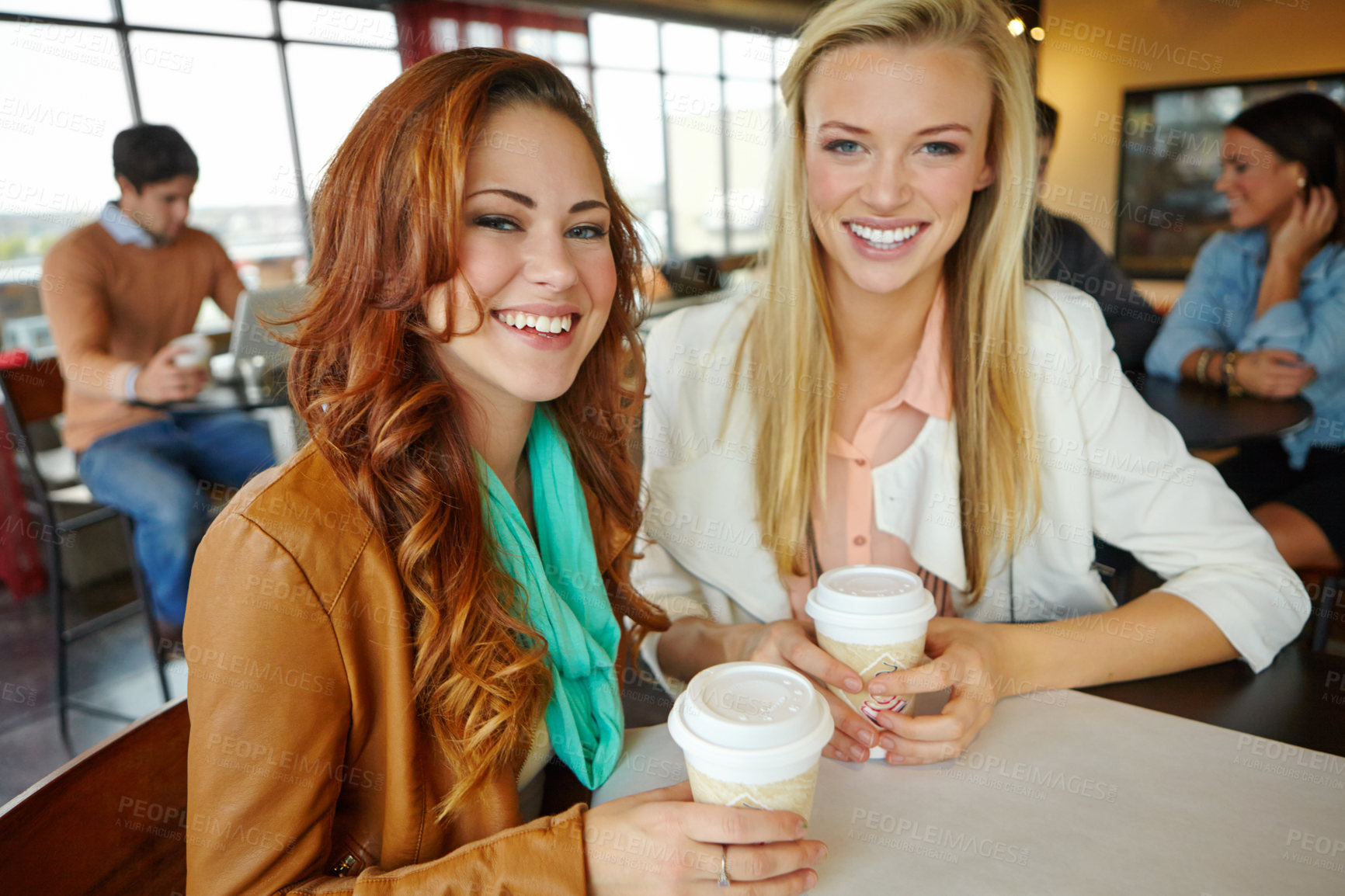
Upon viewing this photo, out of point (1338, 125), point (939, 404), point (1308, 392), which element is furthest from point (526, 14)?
point (939, 404)

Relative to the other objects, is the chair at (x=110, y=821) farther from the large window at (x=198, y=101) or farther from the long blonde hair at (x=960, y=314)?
the large window at (x=198, y=101)

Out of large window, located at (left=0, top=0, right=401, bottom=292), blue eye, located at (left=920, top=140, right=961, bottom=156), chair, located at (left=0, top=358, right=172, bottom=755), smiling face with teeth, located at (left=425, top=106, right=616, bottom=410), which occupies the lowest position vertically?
chair, located at (left=0, top=358, right=172, bottom=755)

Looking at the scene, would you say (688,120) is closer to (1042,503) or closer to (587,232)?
(1042,503)

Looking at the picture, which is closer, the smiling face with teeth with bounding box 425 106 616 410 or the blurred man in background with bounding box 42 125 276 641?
the smiling face with teeth with bounding box 425 106 616 410

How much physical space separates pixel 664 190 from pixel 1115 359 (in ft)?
27.9

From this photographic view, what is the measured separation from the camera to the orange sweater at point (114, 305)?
3.03 meters

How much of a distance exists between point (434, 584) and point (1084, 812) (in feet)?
2.32

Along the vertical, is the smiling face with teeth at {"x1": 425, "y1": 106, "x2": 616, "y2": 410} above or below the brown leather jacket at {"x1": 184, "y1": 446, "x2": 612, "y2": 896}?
above

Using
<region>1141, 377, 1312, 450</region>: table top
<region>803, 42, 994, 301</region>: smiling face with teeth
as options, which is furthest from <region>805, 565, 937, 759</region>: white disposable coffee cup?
<region>1141, 377, 1312, 450</region>: table top

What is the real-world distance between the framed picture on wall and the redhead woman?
7.28 m

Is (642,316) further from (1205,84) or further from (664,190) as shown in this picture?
(664,190)

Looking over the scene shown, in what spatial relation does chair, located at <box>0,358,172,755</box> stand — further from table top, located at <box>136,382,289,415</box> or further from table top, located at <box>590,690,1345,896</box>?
table top, located at <box>590,690,1345,896</box>

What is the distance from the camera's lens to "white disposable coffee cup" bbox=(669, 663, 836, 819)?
729mm

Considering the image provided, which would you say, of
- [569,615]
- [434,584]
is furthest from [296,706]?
[569,615]
